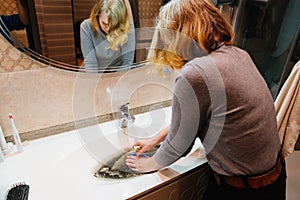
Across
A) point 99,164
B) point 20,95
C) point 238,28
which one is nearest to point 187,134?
point 99,164

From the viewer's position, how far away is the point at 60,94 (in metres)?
1.02

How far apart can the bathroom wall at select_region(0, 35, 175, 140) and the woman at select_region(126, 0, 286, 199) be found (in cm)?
43

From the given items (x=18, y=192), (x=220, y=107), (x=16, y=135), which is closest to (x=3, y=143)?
(x=16, y=135)

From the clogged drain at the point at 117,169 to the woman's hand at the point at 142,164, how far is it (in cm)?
2

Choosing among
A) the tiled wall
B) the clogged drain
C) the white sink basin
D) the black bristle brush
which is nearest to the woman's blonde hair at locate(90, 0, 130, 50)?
the tiled wall

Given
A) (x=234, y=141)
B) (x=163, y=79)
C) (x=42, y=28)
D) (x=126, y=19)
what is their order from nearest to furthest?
(x=234, y=141) → (x=42, y=28) → (x=126, y=19) → (x=163, y=79)

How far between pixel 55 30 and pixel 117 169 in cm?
70

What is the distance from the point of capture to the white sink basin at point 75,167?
0.81 metres

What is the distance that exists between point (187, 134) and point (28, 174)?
0.69 meters

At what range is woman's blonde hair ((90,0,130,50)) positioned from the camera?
0.96 m

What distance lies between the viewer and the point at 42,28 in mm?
854

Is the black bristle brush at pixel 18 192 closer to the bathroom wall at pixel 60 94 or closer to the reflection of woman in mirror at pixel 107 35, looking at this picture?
the bathroom wall at pixel 60 94

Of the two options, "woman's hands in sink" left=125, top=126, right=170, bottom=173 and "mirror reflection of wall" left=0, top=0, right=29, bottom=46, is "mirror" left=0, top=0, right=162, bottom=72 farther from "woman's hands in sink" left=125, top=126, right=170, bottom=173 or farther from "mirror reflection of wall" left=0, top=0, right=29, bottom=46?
"woman's hands in sink" left=125, top=126, right=170, bottom=173

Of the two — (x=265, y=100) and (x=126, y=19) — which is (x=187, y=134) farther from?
(x=126, y=19)
